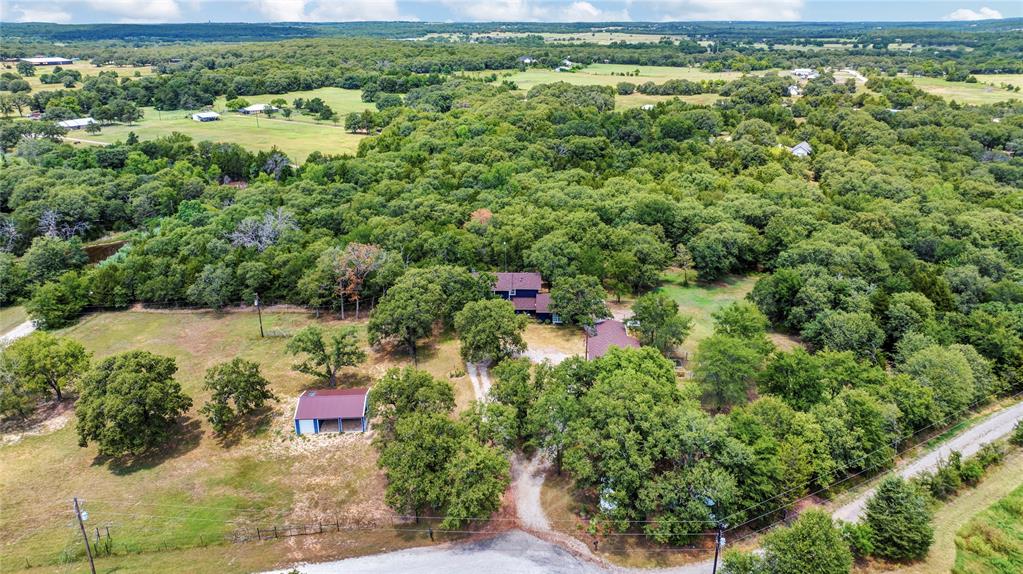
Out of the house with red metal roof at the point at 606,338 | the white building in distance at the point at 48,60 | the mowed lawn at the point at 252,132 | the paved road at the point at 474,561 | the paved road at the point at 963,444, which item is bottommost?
the paved road at the point at 474,561

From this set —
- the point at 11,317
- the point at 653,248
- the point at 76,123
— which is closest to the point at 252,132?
the point at 76,123

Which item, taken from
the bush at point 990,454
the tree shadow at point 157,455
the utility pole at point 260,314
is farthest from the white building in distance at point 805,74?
the tree shadow at point 157,455

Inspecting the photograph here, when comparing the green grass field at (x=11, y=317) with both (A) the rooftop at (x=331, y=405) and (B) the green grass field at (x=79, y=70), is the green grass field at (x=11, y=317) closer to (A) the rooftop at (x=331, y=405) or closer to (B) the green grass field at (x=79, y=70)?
(A) the rooftop at (x=331, y=405)

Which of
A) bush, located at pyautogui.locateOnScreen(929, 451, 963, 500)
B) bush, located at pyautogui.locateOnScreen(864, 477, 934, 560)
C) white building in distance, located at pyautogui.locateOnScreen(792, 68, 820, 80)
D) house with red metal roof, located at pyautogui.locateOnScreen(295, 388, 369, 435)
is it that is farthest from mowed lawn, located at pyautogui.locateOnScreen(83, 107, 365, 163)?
white building in distance, located at pyautogui.locateOnScreen(792, 68, 820, 80)

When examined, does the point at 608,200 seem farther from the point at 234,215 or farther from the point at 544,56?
the point at 544,56

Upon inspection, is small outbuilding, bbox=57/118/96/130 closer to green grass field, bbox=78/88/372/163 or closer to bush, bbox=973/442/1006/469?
green grass field, bbox=78/88/372/163
